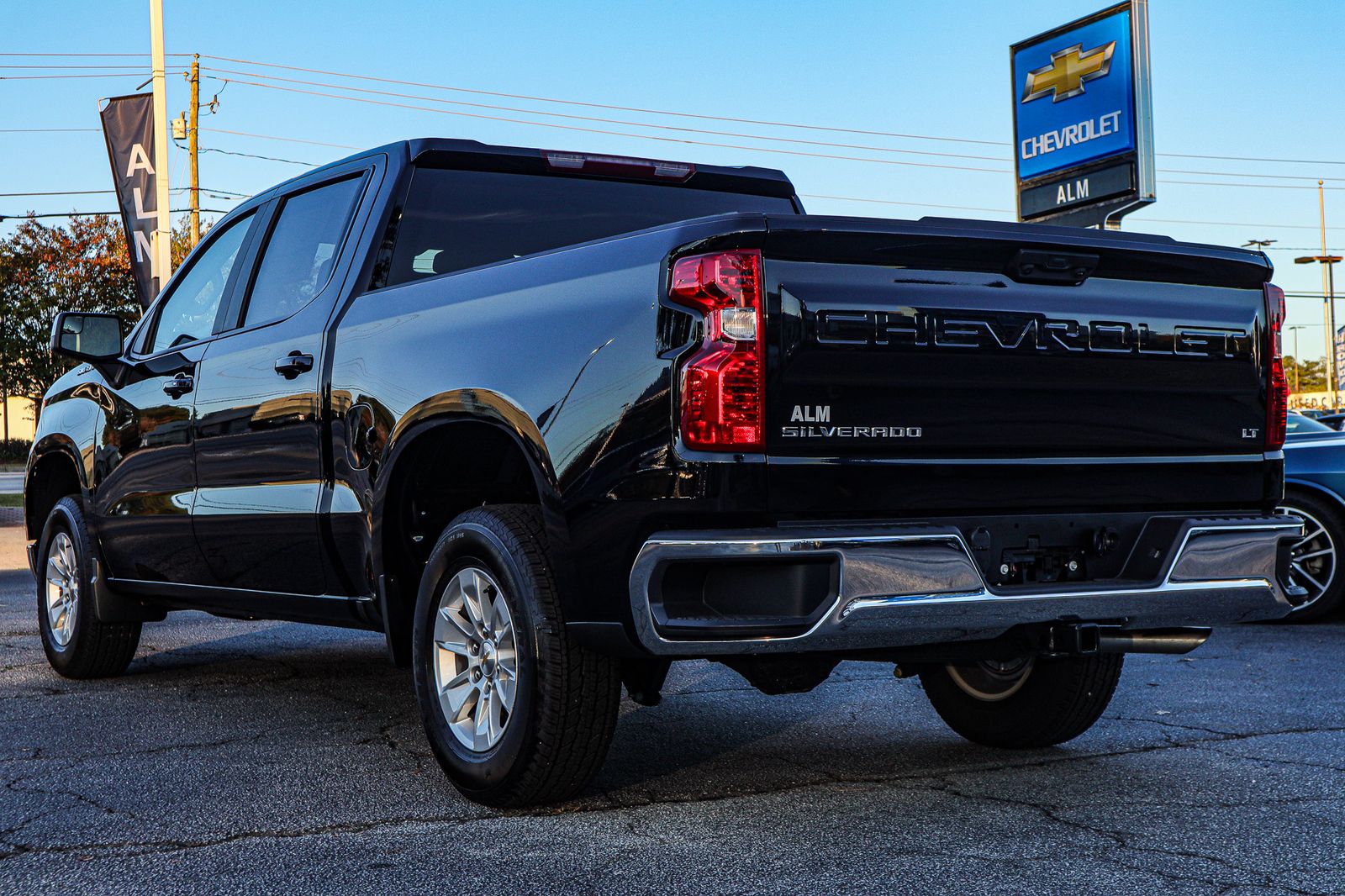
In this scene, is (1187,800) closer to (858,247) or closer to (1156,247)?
(1156,247)

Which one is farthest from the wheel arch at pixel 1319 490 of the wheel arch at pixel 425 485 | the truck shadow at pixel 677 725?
the wheel arch at pixel 425 485

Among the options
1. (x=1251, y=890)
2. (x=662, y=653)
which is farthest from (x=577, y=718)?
(x=1251, y=890)

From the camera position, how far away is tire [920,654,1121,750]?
15.7 ft

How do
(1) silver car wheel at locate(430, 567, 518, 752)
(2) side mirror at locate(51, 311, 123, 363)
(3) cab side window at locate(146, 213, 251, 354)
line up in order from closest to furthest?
(1) silver car wheel at locate(430, 567, 518, 752), (3) cab side window at locate(146, 213, 251, 354), (2) side mirror at locate(51, 311, 123, 363)

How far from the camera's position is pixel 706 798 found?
13.9ft

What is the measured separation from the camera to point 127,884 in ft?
11.3

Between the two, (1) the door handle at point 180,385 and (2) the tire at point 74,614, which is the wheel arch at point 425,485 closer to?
(1) the door handle at point 180,385

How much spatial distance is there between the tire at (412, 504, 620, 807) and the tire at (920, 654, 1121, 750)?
1476 mm

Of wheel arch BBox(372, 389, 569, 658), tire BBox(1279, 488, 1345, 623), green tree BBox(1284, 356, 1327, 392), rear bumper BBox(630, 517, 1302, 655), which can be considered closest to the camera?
rear bumper BBox(630, 517, 1302, 655)

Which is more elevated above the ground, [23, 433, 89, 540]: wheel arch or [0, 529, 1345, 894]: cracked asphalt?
[23, 433, 89, 540]: wheel arch

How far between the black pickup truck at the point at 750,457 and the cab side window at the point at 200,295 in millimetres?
848

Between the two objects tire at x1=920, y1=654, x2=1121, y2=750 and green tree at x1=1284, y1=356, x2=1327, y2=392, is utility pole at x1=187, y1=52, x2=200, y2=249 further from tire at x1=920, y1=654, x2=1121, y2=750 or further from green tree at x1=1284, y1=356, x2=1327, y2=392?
green tree at x1=1284, y1=356, x2=1327, y2=392

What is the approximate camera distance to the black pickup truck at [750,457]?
346cm

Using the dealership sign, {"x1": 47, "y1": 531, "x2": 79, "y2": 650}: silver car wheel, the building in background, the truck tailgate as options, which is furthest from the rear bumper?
the building in background
